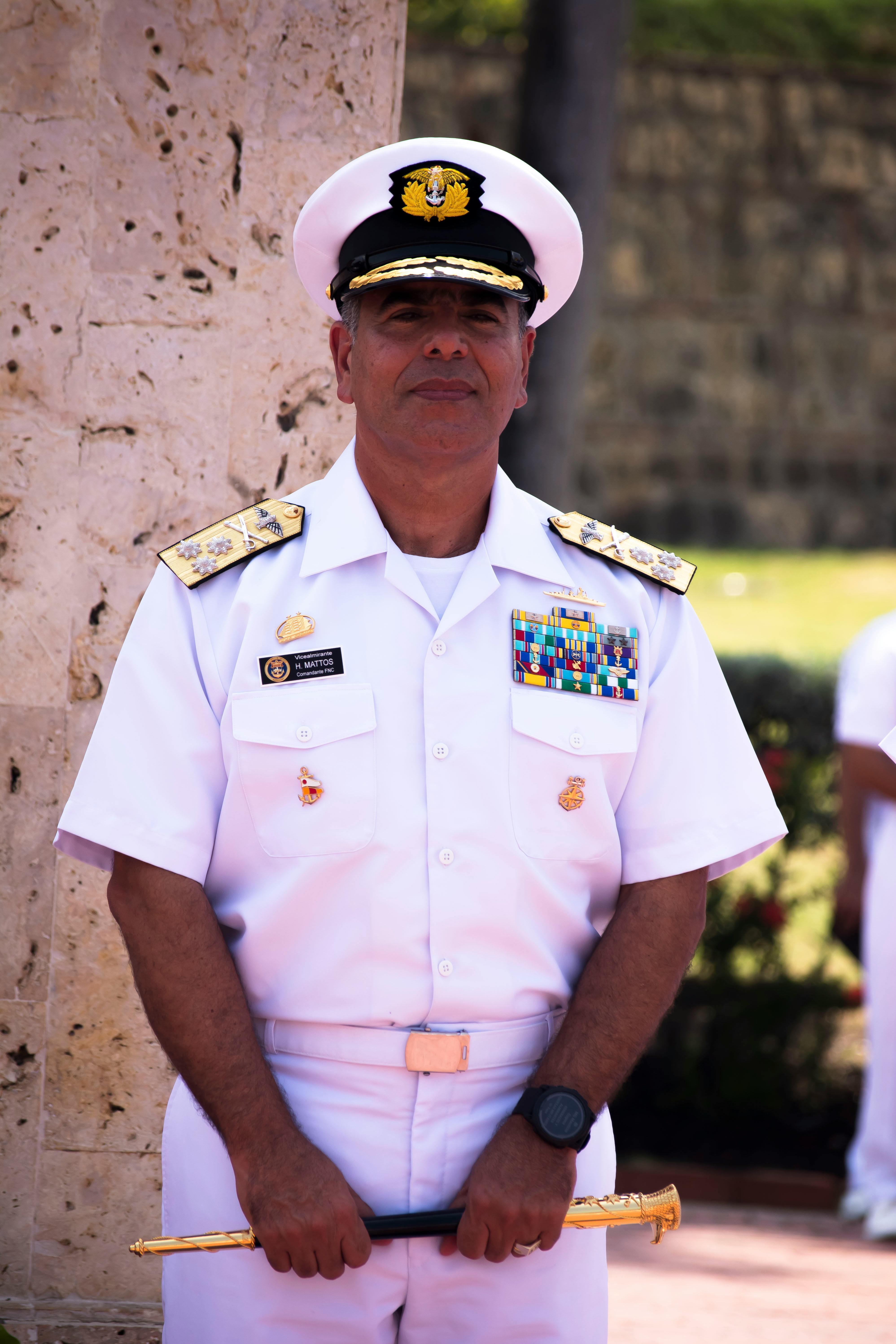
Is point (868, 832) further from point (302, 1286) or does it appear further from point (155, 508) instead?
point (302, 1286)

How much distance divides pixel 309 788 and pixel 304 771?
23mm

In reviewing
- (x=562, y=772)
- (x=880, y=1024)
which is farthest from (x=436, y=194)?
(x=880, y=1024)

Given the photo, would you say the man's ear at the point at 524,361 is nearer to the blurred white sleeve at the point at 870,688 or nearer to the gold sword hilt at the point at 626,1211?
the gold sword hilt at the point at 626,1211

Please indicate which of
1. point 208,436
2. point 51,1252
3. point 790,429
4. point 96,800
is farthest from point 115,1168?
point 790,429

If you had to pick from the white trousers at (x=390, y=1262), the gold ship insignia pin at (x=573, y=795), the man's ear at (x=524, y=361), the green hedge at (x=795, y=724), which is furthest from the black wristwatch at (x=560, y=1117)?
the green hedge at (x=795, y=724)

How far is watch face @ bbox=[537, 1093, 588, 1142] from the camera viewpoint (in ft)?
6.40

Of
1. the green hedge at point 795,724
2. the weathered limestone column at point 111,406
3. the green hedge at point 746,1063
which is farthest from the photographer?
the green hedge at point 795,724

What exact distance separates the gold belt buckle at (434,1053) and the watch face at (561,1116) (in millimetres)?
127

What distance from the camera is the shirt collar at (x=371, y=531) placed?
2.16 metres

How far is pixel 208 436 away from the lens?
9.48ft

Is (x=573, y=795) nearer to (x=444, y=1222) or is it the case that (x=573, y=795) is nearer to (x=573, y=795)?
(x=573, y=795)

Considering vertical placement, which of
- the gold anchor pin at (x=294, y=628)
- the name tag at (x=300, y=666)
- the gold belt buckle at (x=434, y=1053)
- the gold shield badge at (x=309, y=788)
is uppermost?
the gold anchor pin at (x=294, y=628)

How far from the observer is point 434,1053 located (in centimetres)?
201

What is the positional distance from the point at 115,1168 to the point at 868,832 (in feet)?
9.91
